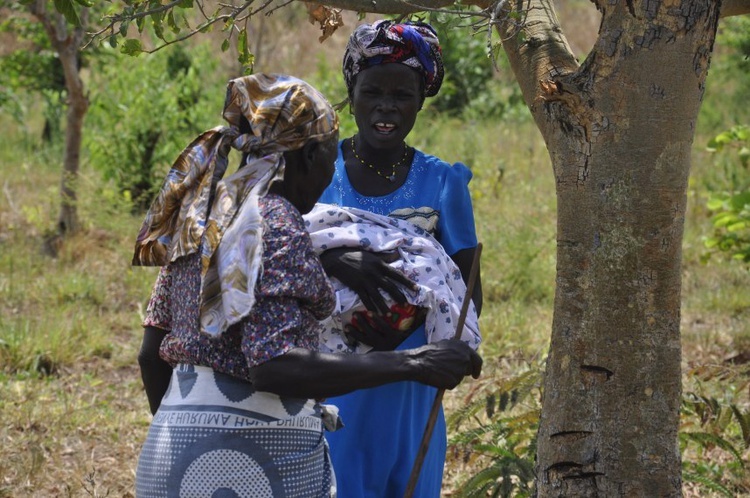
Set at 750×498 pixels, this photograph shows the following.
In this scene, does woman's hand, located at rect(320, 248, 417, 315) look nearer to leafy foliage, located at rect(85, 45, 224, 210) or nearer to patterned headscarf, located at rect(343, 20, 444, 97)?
patterned headscarf, located at rect(343, 20, 444, 97)

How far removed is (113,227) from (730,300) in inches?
154

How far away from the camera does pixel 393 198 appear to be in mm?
2820

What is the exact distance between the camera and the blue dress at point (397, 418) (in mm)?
2732

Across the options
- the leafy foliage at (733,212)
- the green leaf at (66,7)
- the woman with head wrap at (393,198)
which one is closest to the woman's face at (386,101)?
the woman with head wrap at (393,198)

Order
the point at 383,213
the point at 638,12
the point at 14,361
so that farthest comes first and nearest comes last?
the point at 14,361
the point at 383,213
the point at 638,12

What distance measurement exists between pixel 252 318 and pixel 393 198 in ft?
3.10

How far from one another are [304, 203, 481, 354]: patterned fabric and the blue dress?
14 centimetres

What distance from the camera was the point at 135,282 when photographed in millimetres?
6527

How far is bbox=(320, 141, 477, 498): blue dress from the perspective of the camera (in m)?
2.73

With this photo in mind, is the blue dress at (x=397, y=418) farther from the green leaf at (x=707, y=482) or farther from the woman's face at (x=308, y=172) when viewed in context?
the green leaf at (x=707, y=482)

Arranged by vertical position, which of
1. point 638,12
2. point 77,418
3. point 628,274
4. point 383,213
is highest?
point 638,12

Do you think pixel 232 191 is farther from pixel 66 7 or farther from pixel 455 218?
pixel 455 218

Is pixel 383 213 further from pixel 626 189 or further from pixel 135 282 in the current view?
pixel 135 282

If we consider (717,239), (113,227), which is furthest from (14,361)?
(717,239)
